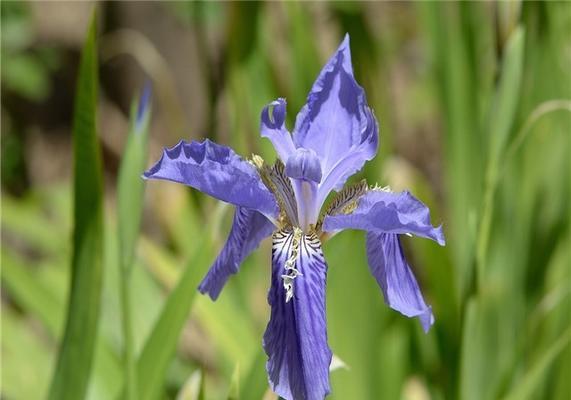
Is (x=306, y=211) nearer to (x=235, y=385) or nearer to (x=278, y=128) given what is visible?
(x=278, y=128)

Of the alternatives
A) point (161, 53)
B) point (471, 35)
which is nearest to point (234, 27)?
point (471, 35)

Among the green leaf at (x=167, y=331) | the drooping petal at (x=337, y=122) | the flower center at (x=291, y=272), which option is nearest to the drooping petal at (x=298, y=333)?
the flower center at (x=291, y=272)

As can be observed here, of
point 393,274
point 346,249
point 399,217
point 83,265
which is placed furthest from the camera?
point 346,249

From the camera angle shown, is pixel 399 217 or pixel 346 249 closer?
pixel 399 217

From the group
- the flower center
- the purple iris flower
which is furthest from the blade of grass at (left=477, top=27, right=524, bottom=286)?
the flower center

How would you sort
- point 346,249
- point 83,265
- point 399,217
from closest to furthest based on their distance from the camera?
point 399,217, point 83,265, point 346,249

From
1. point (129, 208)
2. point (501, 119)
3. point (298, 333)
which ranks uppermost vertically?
point (501, 119)

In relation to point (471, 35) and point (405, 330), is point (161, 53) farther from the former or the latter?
point (405, 330)

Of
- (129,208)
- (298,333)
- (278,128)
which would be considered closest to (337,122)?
(278,128)
